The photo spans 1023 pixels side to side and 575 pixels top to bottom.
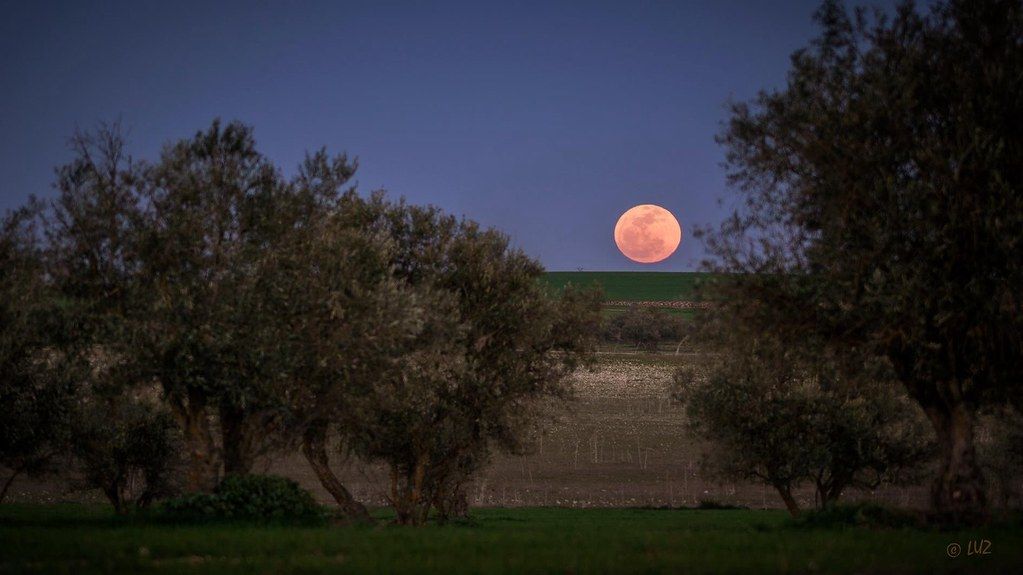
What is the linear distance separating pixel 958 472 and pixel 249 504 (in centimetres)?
1568

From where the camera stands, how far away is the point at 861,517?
19.2 meters

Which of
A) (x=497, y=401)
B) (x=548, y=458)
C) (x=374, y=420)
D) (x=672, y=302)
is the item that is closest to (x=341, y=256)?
(x=374, y=420)

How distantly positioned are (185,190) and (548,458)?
48.4 metres

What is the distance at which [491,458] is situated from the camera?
3125 centimetres

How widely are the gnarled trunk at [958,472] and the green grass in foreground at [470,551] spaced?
237 centimetres

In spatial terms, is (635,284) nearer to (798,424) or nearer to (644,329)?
(644,329)

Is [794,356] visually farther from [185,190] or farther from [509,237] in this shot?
[185,190]

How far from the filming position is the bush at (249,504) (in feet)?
61.6

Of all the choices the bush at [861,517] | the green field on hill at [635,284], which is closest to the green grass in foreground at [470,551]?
the bush at [861,517]

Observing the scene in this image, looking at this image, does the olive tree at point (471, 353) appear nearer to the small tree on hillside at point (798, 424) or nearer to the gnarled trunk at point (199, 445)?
the gnarled trunk at point (199, 445)

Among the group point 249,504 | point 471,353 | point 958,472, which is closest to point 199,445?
point 249,504

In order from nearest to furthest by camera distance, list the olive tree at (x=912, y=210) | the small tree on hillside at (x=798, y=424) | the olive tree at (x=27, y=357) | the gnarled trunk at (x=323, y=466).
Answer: the olive tree at (x=912, y=210)
the olive tree at (x=27, y=357)
the gnarled trunk at (x=323, y=466)
the small tree on hillside at (x=798, y=424)

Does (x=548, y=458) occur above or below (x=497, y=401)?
below

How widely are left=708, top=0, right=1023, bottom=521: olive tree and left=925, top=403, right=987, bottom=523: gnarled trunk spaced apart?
0.03 meters
